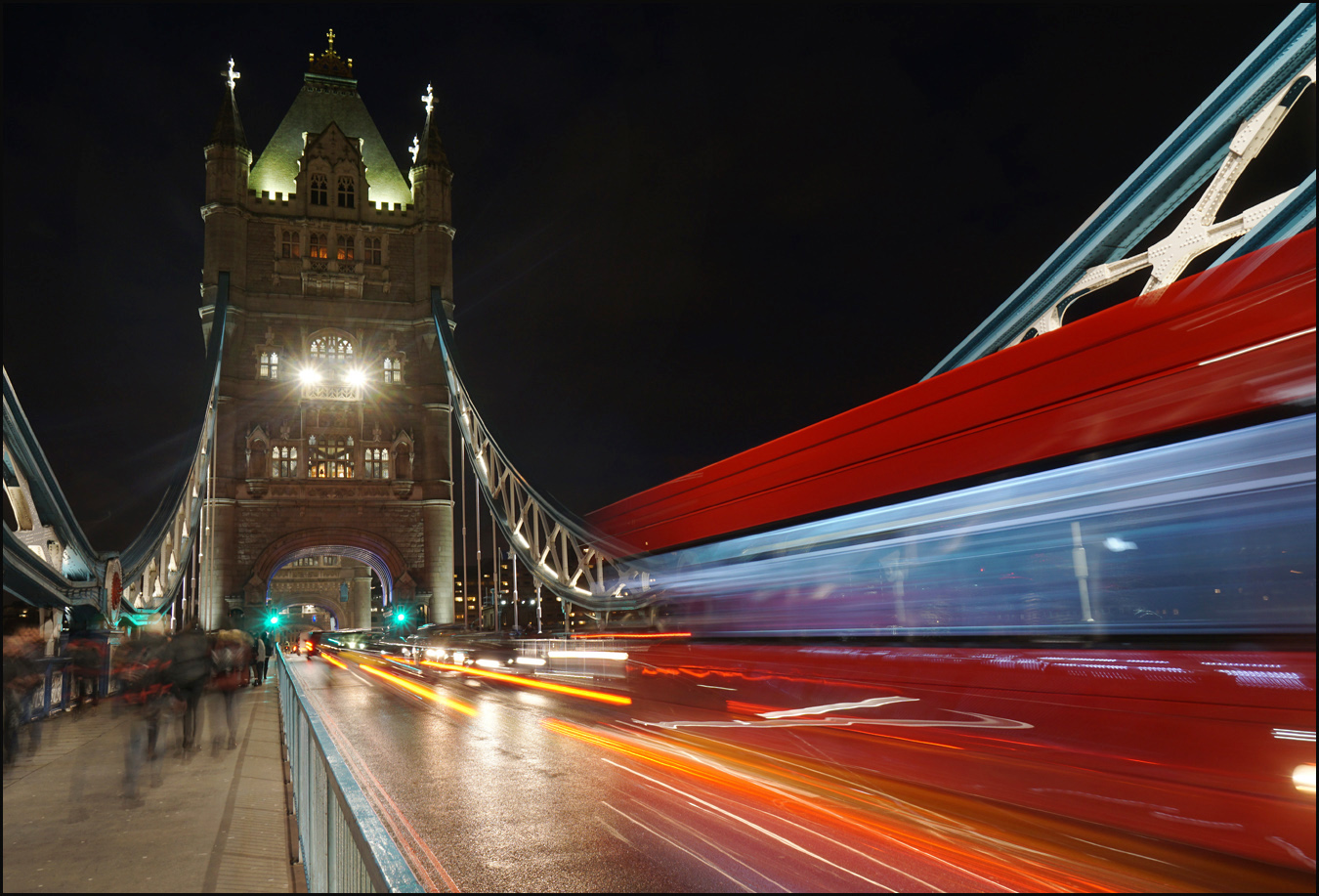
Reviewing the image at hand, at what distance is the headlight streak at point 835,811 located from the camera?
15.0 ft

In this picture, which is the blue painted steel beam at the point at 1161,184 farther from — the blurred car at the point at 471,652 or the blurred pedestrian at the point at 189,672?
the blurred car at the point at 471,652

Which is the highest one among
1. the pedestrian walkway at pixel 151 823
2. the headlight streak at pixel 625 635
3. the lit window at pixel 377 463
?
the lit window at pixel 377 463

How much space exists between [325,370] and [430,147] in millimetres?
13226

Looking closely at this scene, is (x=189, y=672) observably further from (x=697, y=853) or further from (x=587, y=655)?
(x=587, y=655)

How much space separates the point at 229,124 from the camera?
4672cm

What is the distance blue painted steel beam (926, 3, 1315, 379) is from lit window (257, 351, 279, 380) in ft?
123

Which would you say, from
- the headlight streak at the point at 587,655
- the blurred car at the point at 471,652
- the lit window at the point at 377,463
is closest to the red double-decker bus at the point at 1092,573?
the headlight streak at the point at 587,655

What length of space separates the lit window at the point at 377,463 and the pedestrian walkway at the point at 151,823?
1356 inches

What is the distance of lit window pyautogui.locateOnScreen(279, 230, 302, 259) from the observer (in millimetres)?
45406

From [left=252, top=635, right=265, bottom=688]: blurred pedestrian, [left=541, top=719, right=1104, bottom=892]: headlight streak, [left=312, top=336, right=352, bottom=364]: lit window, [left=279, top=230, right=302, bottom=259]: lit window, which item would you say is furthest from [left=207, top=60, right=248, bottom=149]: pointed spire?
[left=541, top=719, right=1104, bottom=892]: headlight streak

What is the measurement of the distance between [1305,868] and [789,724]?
152 inches

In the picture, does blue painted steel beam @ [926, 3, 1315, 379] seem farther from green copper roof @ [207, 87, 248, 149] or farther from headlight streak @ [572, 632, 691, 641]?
green copper roof @ [207, 87, 248, 149]

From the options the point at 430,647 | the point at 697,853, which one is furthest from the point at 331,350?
the point at 697,853

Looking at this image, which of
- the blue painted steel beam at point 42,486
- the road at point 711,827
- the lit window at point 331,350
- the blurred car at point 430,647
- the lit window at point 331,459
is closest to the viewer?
the road at point 711,827
